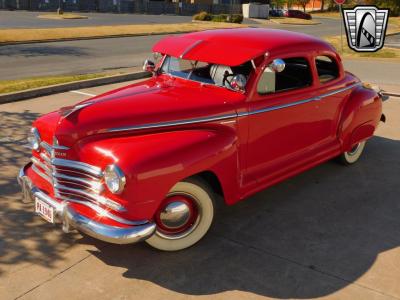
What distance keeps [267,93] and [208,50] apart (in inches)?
30.4

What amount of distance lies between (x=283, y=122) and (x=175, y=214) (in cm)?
155

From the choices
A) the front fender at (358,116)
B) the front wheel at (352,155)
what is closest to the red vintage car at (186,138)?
the front fender at (358,116)

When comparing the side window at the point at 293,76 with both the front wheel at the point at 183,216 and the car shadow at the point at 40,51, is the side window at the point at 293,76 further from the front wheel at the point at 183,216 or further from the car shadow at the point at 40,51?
the car shadow at the point at 40,51

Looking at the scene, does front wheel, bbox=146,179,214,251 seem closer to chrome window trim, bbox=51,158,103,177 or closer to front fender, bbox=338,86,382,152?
chrome window trim, bbox=51,158,103,177

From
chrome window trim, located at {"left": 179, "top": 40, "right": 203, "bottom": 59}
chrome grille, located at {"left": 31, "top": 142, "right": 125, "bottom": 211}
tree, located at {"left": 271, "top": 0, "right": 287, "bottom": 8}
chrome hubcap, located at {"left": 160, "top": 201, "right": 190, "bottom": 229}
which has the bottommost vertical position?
chrome hubcap, located at {"left": 160, "top": 201, "right": 190, "bottom": 229}

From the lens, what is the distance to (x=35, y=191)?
3820mm

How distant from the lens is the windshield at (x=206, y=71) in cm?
430

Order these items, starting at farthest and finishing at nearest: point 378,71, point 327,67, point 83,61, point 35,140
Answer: point 83,61 → point 378,71 → point 327,67 → point 35,140

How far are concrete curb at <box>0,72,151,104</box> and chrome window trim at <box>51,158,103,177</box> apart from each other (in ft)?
19.0

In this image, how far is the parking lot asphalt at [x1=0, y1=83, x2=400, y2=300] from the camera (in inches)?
131

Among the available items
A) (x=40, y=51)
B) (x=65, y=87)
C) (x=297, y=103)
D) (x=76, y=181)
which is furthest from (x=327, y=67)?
(x=40, y=51)

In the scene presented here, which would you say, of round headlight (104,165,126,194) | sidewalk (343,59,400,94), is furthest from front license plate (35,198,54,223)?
sidewalk (343,59,400,94)

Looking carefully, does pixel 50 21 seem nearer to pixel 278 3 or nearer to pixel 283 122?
pixel 283 122

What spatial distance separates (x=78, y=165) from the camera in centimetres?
348
